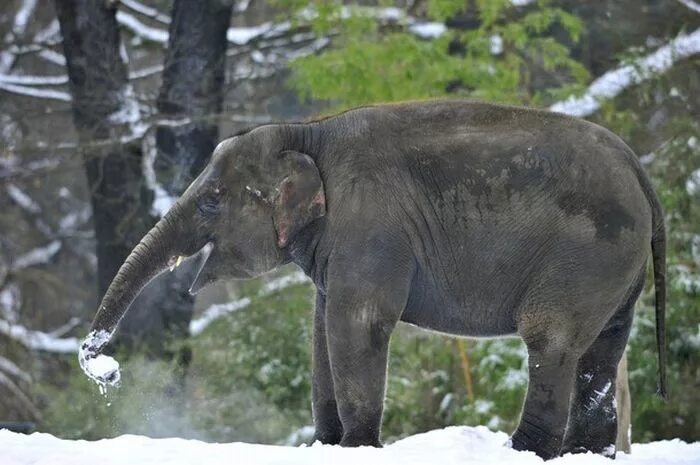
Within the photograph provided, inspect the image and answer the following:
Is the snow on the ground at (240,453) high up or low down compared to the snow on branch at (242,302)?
up

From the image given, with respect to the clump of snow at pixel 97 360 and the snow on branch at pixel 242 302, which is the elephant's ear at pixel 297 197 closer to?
the clump of snow at pixel 97 360

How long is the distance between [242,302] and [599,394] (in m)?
9.88

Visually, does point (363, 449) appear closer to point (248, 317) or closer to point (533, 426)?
point (533, 426)

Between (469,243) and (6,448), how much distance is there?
2.61 metres

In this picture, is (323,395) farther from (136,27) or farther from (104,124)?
(136,27)

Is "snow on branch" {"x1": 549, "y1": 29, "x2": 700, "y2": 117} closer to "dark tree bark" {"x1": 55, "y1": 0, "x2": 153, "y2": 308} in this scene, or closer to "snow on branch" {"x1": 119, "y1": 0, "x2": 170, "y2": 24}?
"dark tree bark" {"x1": 55, "y1": 0, "x2": 153, "y2": 308}

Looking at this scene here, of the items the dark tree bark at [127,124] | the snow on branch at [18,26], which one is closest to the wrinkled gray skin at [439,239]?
the dark tree bark at [127,124]

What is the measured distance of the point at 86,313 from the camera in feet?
75.6

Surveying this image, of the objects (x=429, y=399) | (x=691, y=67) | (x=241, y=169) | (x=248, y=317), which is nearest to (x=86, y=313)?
(x=248, y=317)

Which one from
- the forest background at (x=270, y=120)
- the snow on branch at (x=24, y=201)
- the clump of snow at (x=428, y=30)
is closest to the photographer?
the forest background at (x=270, y=120)

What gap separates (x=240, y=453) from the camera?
7371 mm

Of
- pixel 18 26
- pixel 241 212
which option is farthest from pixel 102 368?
pixel 18 26

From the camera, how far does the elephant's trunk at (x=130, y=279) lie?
26.3 ft

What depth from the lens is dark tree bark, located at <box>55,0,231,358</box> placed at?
18281mm
